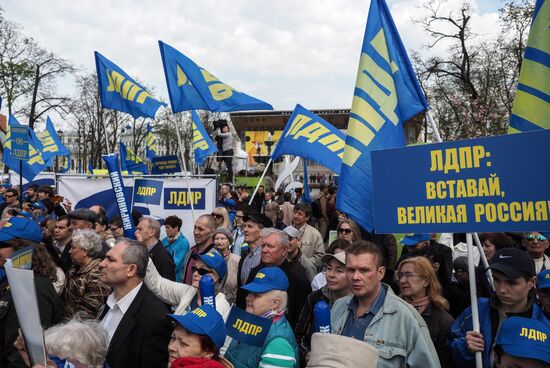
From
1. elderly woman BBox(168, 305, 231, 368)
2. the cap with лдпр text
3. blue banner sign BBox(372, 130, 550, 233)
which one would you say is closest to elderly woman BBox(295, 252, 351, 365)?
blue banner sign BBox(372, 130, 550, 233)

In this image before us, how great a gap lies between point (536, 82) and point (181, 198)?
6.91 metres

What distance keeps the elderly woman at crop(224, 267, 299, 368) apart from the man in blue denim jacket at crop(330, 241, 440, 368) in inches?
14.3

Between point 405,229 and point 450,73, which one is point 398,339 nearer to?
point 405,229

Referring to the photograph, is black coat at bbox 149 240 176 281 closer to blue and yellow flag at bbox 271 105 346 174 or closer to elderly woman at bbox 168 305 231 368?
blue and yellow flag at bbox 271 105 346 174

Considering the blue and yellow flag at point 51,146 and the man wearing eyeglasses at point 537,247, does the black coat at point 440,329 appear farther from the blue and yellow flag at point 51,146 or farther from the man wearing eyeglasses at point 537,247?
the blue and yellow flag at point 51,146

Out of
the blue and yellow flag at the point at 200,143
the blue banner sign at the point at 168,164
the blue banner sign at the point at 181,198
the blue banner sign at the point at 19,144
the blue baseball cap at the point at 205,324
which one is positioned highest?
the blue and yellow flag at the point at 200,143

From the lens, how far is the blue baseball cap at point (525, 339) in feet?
8.51

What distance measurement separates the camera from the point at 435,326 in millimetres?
3816

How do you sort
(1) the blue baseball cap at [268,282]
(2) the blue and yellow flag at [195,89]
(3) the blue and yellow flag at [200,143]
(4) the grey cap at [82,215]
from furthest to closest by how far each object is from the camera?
1. (3) the blue and yellow flag at [200,143]
2. (2) the blue and yellow flag at [195,89]
3. (4) the grey cap at [82,215]
4. (1) the blue baseball cap at [268,282]

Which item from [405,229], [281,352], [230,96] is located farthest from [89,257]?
[230,96]

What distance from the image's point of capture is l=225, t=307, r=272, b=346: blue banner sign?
321 centimetres

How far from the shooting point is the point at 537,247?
564cm

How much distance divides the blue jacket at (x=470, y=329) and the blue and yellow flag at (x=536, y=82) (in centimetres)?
141

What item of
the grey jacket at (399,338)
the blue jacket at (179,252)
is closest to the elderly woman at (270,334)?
the grey jacket at (399,338)
